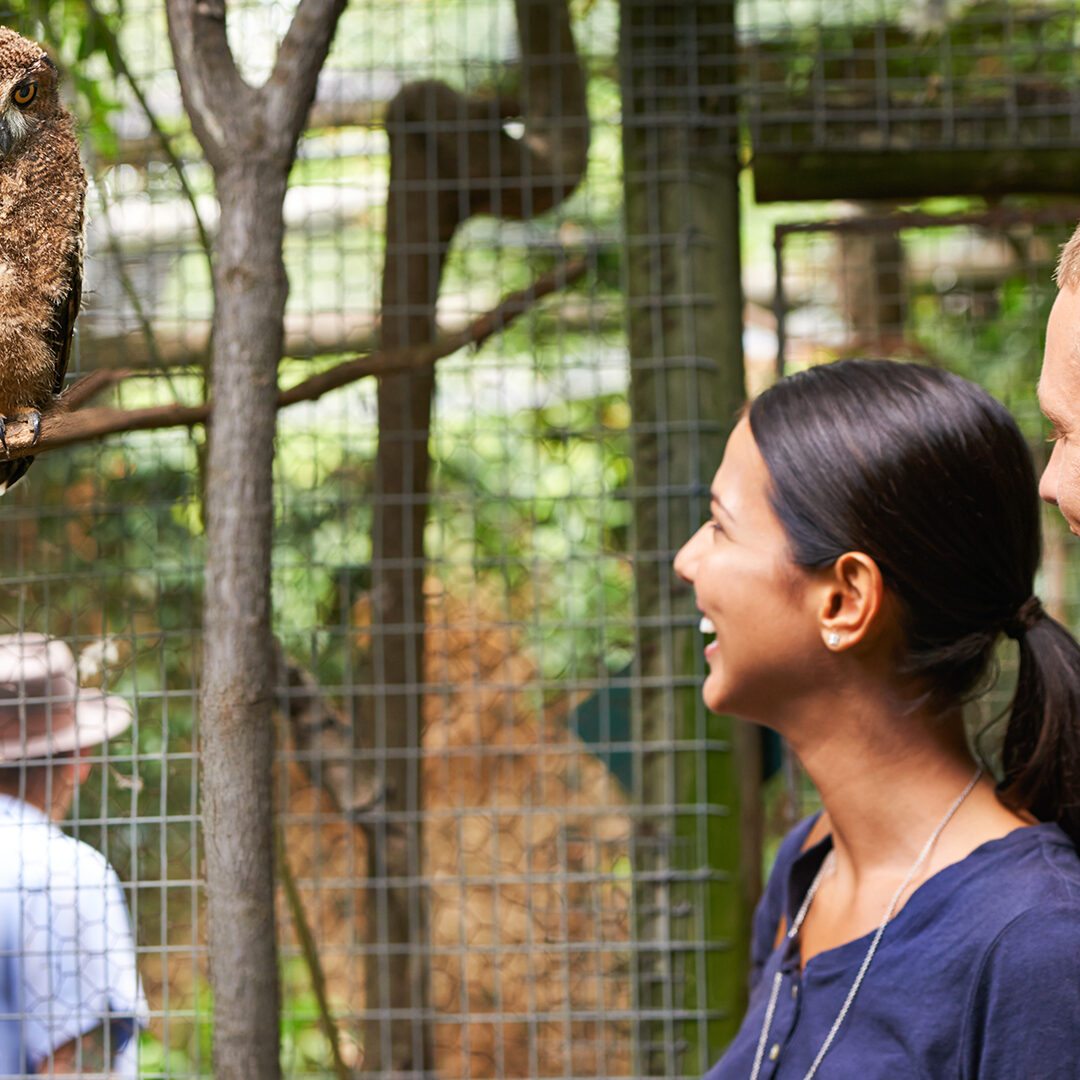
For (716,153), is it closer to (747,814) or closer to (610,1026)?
(747,814)

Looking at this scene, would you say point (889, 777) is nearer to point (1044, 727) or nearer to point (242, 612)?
point (1044, 727)

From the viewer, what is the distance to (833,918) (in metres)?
1.27

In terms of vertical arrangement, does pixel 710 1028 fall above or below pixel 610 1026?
above

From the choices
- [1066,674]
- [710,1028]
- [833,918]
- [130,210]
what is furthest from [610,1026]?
[130,210]

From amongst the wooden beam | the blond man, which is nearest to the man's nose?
the blond man

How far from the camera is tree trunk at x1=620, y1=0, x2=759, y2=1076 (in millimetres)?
1843

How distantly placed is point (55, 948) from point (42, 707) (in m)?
0.41

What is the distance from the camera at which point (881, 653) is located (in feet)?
4.07

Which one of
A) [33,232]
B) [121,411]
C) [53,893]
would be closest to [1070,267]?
[121,411]

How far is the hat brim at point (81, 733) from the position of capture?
1828mm

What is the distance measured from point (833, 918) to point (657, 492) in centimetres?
80

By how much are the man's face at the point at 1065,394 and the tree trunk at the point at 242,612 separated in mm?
678

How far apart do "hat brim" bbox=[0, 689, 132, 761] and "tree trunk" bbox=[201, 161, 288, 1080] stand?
78 centimetres

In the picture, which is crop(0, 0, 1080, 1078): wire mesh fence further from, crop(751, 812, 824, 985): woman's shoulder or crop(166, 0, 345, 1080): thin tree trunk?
crop(166, 0, 345, 1080): thin tree trunk
